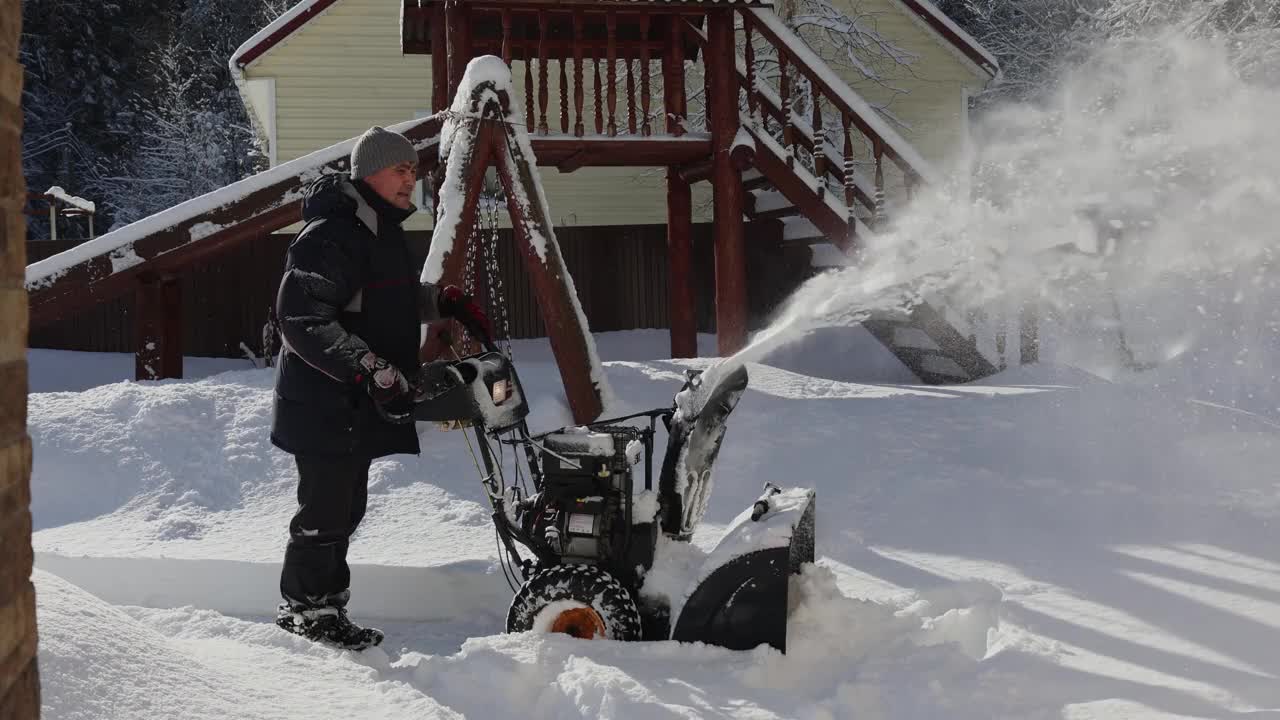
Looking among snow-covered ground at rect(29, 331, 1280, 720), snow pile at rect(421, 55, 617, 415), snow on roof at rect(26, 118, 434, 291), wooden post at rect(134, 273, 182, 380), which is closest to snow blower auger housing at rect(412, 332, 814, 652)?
snow-covered ground at rect(29, 331, 1280, 720)

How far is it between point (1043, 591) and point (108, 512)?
16.3ft

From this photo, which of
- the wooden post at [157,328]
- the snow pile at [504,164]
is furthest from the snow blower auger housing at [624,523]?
the wooden post at [157,328]

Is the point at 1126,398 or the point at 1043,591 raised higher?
the point at 1126,398

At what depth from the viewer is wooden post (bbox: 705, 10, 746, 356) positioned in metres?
9.48

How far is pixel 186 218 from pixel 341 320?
5.20 m

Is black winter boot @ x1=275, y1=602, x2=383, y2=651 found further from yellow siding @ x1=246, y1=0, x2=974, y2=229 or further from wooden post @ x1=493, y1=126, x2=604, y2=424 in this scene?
yellow siding @ x1=246, y1=0, x2=974, y2=229

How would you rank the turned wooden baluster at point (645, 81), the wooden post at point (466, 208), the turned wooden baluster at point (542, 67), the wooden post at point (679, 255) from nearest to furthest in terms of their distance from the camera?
the wooden post at point (466, 208), the turned wooden baluster at point (542, 67), the turned wooden baluster at point (645, 81), the wooden post at point (679, 255)

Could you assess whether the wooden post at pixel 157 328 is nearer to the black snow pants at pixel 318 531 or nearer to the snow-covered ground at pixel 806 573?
the snow-covered ground at pixel 806 573

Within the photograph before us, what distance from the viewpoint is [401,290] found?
398cm

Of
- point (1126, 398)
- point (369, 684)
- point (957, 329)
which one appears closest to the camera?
point (369, 684)

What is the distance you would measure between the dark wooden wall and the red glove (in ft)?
39.4

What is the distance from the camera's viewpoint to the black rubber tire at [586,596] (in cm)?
371

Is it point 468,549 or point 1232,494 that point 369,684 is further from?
point 1232,494

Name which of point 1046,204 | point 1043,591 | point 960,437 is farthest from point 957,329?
point 1043,591
